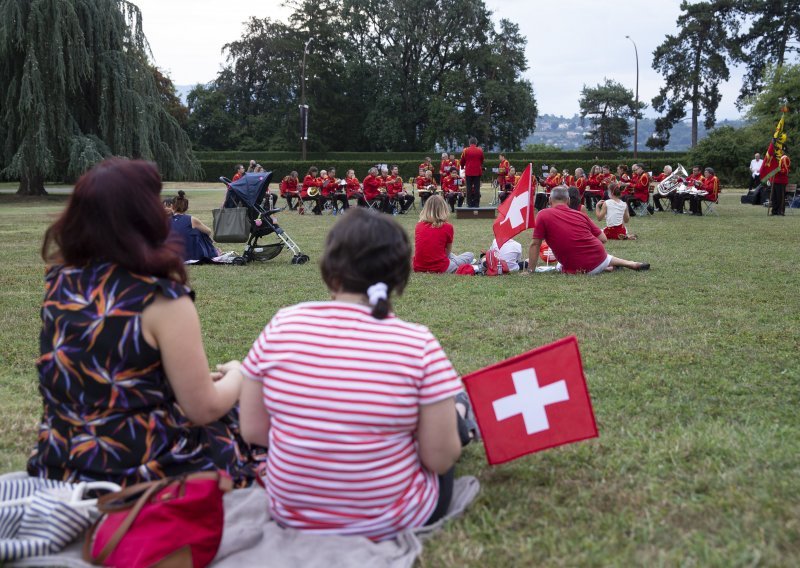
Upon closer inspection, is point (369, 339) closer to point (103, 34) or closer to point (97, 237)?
point (97, 237)

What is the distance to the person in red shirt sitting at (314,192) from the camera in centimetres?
2423

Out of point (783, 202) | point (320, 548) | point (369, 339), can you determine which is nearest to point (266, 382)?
point (369, 339)

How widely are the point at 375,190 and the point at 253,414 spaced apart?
20834 mm

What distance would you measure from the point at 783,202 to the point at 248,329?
61.7 ft

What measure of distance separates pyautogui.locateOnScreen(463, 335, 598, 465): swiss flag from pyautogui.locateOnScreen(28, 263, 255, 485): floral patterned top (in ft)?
3.96

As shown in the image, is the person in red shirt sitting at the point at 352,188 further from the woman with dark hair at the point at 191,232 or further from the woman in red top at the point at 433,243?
the woman in red top at the point at 433,243

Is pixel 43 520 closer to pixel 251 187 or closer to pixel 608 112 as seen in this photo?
pixel 251 187

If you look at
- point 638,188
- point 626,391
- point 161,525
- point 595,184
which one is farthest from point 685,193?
point 161,525

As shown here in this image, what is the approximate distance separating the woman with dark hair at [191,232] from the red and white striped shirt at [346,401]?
892 cm

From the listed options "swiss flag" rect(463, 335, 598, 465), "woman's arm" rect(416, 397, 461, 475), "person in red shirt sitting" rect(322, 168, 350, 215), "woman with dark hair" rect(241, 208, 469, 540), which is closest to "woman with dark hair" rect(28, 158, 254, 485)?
"woman with dark hair" rect(241, 208, 469, 540)

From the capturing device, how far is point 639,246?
13.5 m

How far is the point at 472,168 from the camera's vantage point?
22953 mm

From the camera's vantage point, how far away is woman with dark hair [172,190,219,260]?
11250 millimetres

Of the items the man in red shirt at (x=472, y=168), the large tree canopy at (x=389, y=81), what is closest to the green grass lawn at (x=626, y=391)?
the man in red shirt at (x=472, y=168)
